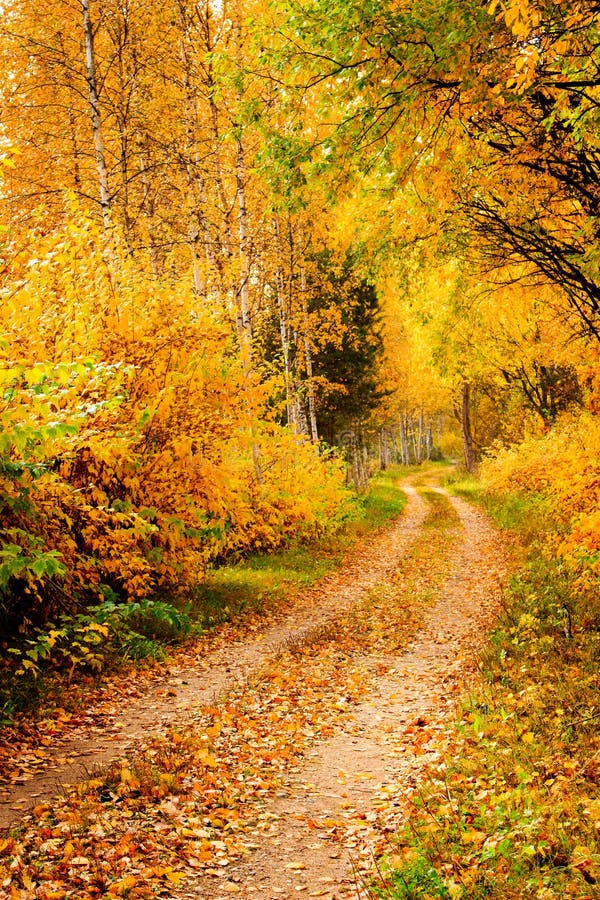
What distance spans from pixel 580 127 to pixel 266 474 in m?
11.1

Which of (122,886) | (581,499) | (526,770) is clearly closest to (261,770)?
(122,886)

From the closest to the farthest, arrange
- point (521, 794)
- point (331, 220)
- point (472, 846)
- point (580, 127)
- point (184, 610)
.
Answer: point (472, 846)
point (521, 794)
point (580, 127)
point (184, 610)
point (331, 220)

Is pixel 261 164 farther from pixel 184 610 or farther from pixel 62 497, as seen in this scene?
pixel 184 610

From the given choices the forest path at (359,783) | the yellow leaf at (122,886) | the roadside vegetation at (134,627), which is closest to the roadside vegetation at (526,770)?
the forest path at (359,783)

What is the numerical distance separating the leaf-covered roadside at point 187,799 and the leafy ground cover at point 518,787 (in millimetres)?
1325

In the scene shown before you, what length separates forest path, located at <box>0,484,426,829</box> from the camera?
5.75 metres

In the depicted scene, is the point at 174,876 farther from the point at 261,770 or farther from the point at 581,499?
the point at 581,499

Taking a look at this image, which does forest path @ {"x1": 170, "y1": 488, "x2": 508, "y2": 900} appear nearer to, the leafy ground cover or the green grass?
the leafy ground cover

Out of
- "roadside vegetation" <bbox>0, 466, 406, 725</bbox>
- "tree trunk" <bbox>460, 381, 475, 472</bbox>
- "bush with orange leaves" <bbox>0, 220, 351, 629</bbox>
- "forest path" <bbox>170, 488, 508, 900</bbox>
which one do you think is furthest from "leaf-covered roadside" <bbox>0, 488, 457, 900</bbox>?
"tree trunk" <bbox>460, 381, 475, 472</bbox>

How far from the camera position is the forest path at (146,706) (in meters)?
5.75

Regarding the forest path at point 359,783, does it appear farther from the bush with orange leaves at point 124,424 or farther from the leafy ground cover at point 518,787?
the bush with orange leaves at point 124,424

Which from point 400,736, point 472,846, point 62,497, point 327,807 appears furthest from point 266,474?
point 472,846

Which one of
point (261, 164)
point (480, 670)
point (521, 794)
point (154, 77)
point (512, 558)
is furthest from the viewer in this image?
point (154, 77)

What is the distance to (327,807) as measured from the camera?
556cm
